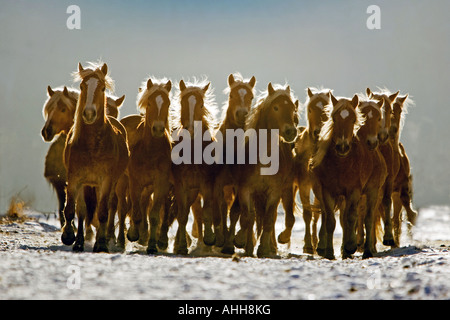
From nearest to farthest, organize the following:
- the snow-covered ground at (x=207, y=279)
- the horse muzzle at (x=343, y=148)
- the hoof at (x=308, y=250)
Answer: the snow-covered ground at (x=207, y=279) → the horse muzzle at (x=343, y=148) → the hoof at (x=308, y=250)

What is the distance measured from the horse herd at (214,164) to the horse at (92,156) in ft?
0.05

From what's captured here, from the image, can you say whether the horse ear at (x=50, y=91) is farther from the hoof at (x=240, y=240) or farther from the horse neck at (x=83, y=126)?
the hoof at (x=240, y=240)

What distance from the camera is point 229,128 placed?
11.1 meters

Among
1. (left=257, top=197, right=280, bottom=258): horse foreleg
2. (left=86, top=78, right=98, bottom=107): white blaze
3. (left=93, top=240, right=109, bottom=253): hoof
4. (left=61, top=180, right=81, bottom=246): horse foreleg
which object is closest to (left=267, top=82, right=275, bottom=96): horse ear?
(left=257, top=197, right=280, bottom=258): horse foreleg

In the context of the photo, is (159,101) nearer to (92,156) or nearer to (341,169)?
(92,156)

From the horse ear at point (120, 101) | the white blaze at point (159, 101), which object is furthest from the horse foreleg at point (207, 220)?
the horse ear at point (120, 101)

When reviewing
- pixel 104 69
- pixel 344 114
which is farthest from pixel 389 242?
pixel 104 69

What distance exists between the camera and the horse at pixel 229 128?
10719 millimetres

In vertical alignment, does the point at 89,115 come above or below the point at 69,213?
above

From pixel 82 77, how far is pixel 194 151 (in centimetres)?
215

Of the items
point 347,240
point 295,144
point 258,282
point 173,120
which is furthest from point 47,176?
point 258,282

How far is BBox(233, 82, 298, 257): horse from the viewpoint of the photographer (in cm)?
1041

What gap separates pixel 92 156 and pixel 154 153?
110 cm

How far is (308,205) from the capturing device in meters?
12.6
